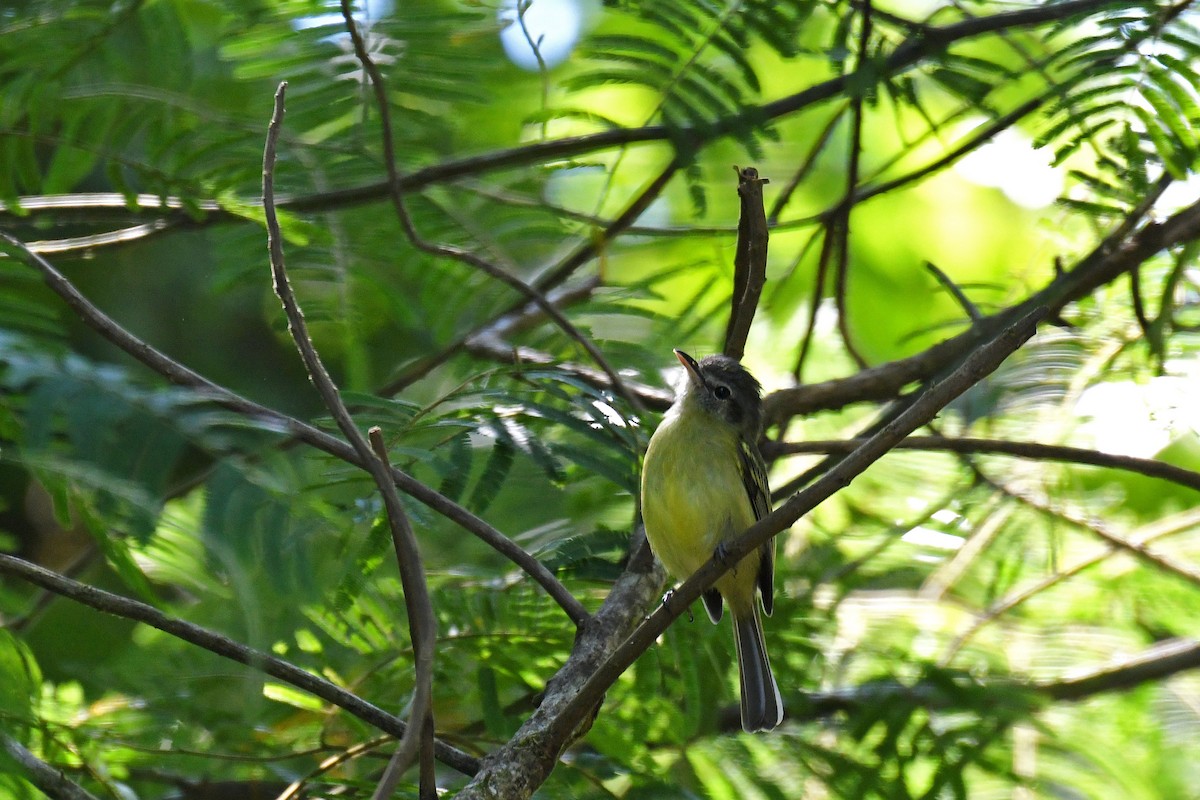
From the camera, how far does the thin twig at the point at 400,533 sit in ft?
7.08

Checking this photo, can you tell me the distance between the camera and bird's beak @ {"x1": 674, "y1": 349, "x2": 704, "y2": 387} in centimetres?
487

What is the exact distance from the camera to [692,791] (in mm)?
3934

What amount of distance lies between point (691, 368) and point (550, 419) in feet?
4.82

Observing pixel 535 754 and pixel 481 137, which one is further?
pixel 481 137

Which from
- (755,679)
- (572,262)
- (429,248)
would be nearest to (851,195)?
(572,262)

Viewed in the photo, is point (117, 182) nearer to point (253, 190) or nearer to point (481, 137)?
point (253, 190)

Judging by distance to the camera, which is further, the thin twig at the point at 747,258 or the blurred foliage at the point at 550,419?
the blurred foliage at the point at 550,419

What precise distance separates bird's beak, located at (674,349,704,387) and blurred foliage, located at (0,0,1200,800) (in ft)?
0.92

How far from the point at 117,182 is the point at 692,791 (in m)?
3.15

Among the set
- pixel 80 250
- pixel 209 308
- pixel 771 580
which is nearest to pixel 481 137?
pixel 209 308

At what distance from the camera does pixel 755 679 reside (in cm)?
446

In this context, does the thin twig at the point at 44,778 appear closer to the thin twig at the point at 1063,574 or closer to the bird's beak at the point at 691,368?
the bird's beak at the point at 691,368

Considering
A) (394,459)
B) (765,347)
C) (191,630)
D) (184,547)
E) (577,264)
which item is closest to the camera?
(184,547)

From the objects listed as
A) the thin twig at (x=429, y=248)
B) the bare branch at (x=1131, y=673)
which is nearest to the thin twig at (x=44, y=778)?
the thin twig at (x=429, y=248)
